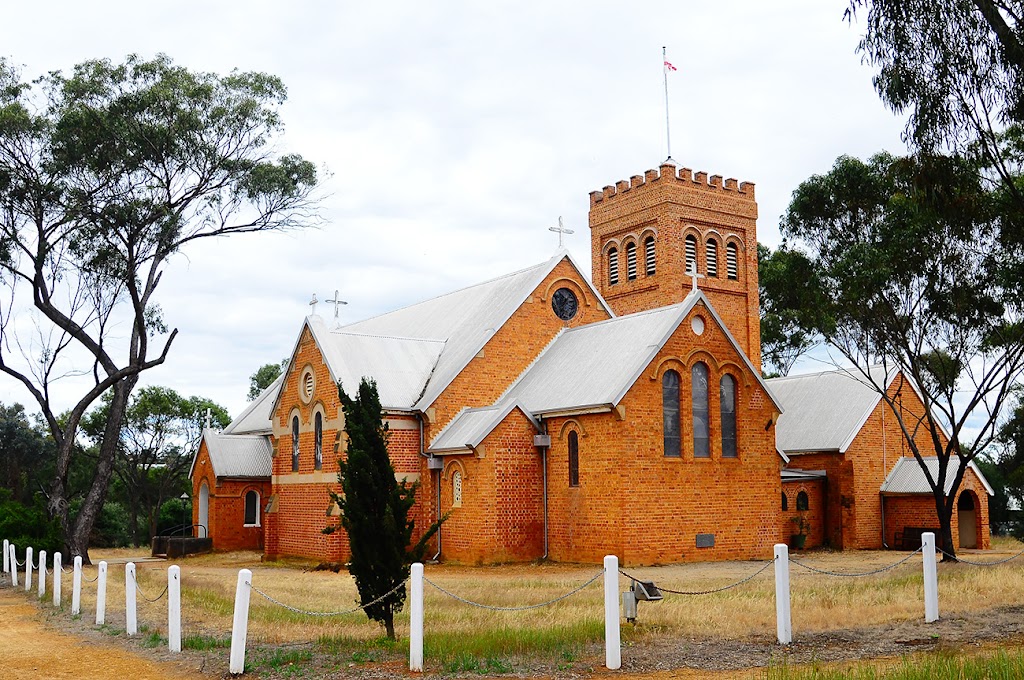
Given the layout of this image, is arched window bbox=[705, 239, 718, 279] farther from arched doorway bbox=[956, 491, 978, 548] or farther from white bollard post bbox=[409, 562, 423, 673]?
white bollard post bbox=[409, 562, 423, 673]

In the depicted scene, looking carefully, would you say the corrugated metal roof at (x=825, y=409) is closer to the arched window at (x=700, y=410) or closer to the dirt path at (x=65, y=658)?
the arched window at (x=700, y=410)

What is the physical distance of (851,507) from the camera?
36.3 meters

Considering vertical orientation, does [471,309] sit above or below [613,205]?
below

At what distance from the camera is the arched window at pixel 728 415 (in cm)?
2995

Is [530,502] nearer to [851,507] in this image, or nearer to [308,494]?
[308,494]

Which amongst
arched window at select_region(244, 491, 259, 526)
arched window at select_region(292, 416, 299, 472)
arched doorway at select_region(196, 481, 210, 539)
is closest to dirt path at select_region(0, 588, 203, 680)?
arched window at select_region(292, 416, 299, 472)

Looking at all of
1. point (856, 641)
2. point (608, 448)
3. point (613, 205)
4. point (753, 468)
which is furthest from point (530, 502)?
point (613, 205)

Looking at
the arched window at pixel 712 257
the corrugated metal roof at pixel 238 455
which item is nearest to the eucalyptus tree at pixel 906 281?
the arched window at pixel 712 257

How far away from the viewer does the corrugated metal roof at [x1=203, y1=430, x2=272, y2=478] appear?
40688 mm

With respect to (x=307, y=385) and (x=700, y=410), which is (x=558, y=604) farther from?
(x=307, y=385)

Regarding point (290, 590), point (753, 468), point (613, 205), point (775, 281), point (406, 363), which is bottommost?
point (290, 590)

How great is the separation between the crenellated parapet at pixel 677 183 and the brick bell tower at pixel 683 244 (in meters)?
0.05

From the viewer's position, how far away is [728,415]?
3011 centimetres

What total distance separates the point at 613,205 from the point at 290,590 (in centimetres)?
3034
